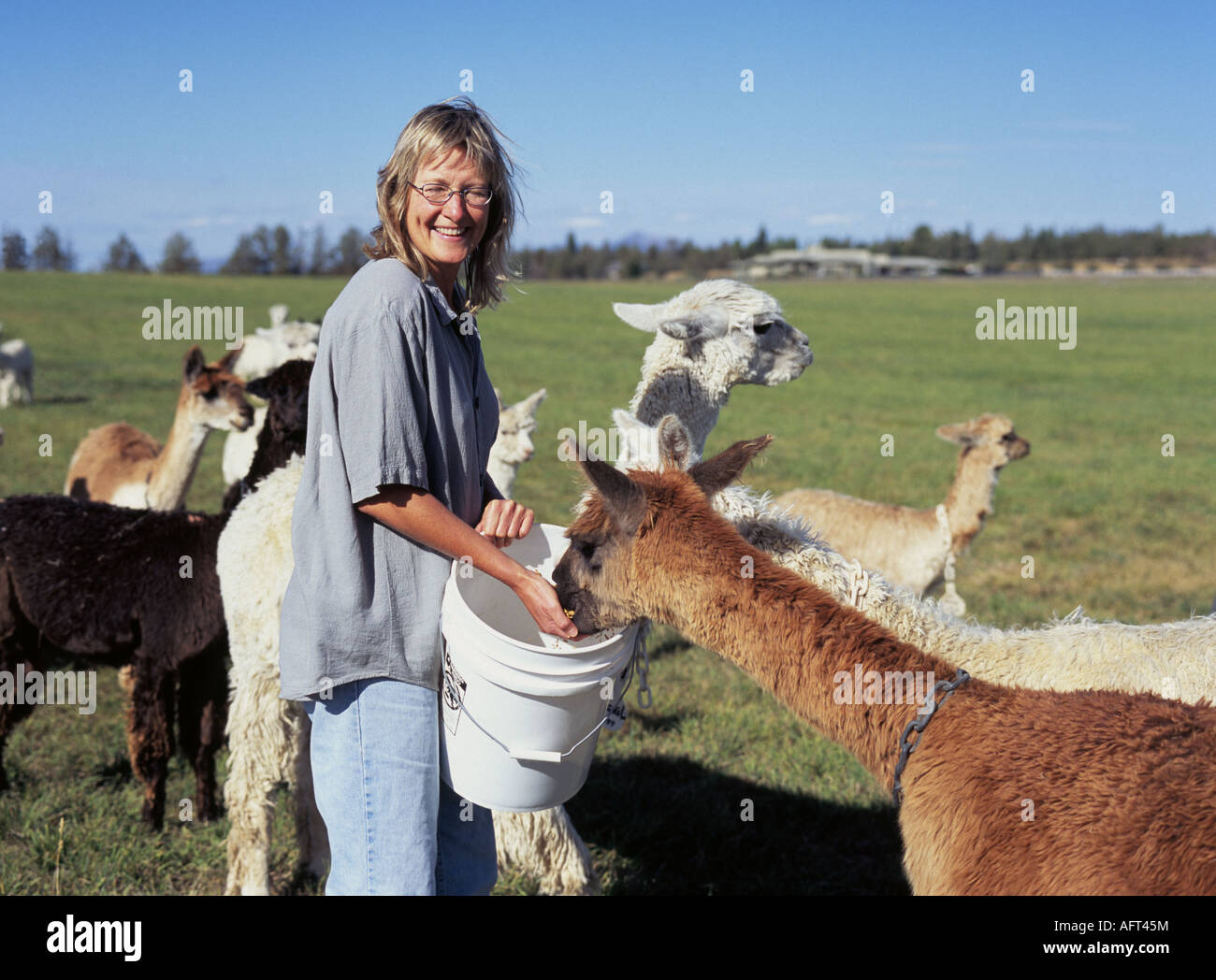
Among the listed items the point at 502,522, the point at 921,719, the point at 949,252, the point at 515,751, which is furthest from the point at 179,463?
the point at 949,252

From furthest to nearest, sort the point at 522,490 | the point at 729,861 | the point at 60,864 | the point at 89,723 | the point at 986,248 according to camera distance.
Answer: the point at 986,248, the point at 522,490, the point at 89,723, the point at 729,861, the point at 60,864

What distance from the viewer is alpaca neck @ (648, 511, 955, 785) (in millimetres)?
2531

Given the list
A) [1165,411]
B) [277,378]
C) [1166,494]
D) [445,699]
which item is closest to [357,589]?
[445,699]

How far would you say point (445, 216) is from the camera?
2400 millimetres

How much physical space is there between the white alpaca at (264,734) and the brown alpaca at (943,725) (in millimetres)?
1613

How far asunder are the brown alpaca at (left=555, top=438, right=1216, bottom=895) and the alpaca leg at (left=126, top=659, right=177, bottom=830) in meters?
2.67

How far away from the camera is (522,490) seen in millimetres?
12492

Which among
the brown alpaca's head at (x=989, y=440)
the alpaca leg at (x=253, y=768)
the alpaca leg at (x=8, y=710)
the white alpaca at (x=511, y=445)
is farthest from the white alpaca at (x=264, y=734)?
the brown alpaca's head at (x=989, y=440)

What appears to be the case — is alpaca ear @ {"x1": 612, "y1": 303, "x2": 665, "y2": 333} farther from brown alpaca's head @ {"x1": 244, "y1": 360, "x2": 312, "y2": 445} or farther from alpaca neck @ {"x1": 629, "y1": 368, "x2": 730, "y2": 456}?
A: brown alpaca's head @ {"x1": 244, "y1": 360, "x2": 312, "y2": 445}

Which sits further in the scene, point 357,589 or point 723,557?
point 723,557

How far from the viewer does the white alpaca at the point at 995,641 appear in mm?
3432

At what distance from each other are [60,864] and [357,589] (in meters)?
2.80

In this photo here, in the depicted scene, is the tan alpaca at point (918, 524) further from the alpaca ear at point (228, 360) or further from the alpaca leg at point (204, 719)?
the alpaca ear at point (228, 360)
